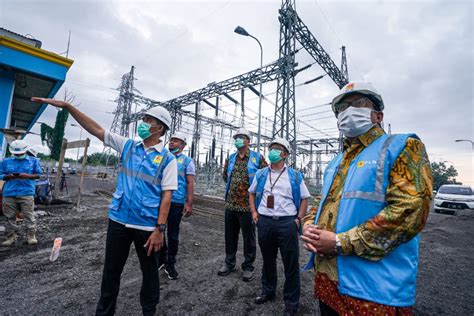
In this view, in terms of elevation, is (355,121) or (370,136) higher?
(355,121)

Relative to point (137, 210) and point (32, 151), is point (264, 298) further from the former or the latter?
point (32, 151)

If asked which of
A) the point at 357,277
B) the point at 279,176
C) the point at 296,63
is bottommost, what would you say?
the point at 357,277

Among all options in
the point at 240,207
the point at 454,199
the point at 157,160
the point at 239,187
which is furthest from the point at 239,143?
the point at 454,199

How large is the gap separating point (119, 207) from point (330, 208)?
1885 millimetres

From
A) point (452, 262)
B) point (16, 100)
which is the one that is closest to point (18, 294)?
point (452, 262)

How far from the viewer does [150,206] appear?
83.5 inches

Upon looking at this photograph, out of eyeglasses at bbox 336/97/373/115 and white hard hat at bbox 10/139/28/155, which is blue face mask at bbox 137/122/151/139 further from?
white hard hat at bbox 10/139/28/155

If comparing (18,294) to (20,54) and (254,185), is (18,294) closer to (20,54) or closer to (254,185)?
(254,185)

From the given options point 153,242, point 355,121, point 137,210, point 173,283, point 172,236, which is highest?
point 355,121

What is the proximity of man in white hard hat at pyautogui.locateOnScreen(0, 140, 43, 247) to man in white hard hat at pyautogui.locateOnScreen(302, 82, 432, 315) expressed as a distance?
18.8ft

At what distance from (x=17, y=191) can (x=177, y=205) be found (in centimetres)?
361

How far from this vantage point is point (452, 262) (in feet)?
15.6

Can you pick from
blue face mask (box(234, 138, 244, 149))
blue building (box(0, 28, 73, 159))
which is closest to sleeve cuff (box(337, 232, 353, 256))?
blue face mask (box(234, 138, 244, 149))

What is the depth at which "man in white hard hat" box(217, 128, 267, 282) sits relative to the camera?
3472mm
